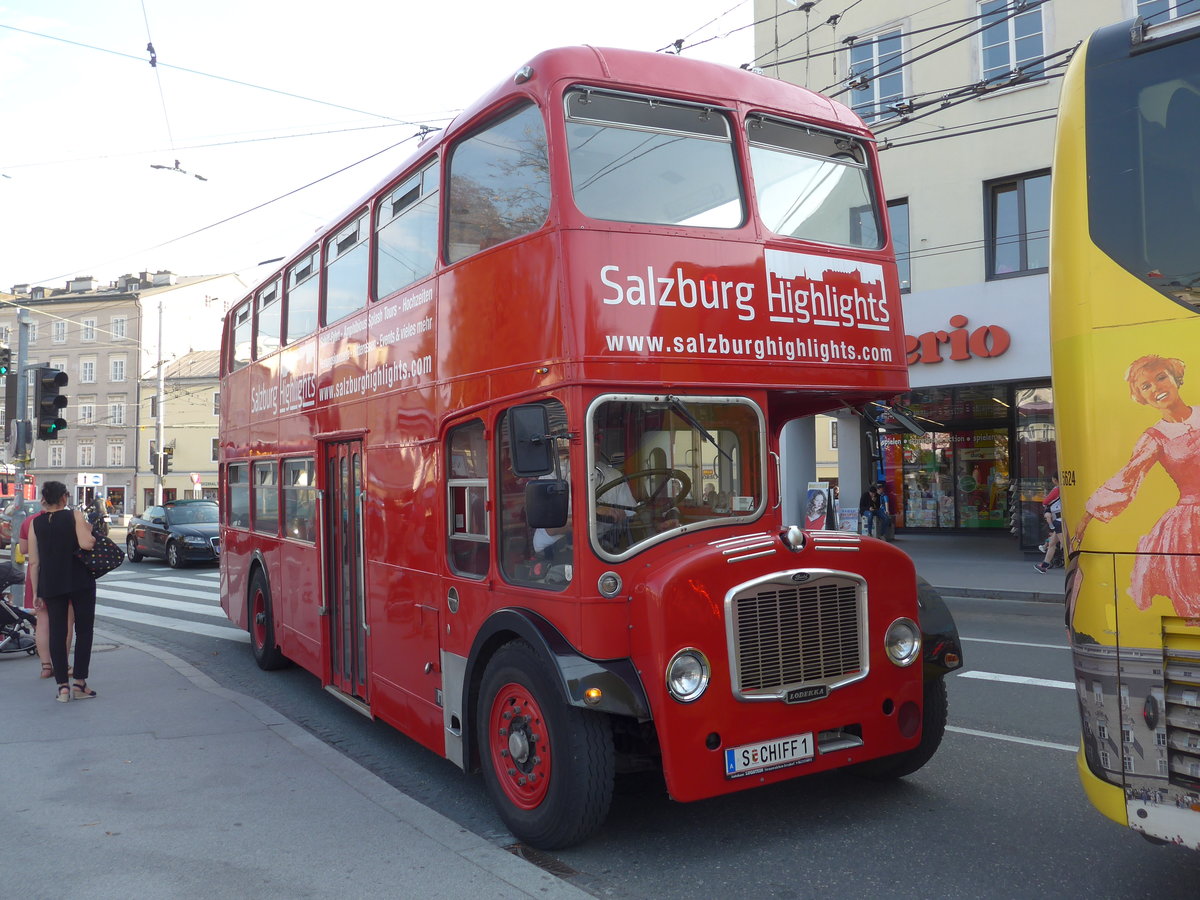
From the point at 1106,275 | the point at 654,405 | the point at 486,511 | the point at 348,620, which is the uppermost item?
the point at 1106,275

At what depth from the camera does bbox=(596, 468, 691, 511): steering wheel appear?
4.58m

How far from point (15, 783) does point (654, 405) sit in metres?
4.25

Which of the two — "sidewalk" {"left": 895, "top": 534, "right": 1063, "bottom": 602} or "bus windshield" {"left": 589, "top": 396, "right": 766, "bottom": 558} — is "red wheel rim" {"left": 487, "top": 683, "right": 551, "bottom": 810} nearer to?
"bus windshield" {"left": 589, "top": 396, "right": 766, "bottom": 558}

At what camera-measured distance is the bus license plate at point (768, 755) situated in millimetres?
4363

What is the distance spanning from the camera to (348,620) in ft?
24.3

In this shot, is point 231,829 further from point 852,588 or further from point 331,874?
point 852,588

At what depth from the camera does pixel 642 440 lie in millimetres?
4695

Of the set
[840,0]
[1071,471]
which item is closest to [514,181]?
[1071,471]

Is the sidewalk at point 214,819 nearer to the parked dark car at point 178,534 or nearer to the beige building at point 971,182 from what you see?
the beige building at point 971,182

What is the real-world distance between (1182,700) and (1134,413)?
960 mm

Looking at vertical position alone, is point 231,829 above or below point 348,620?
below

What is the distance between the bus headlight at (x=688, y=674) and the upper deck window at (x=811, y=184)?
225cm

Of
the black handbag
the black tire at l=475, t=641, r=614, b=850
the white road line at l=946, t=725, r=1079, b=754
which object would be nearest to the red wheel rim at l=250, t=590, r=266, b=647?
the black handbag

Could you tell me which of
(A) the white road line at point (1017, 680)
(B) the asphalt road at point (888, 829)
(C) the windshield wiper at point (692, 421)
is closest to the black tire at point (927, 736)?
(B) the asphalt road at point (888, 829)
